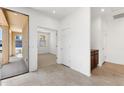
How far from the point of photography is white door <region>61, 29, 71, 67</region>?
423 cm

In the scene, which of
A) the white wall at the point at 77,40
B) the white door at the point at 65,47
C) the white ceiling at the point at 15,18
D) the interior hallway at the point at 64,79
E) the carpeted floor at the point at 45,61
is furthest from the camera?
the carpeted floor at the point at 45,61

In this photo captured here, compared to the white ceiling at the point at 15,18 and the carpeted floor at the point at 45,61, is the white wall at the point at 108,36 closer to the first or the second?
the carpeted floor at the point at 45,61

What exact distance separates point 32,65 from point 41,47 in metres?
5.66

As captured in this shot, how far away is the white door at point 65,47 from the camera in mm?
4230

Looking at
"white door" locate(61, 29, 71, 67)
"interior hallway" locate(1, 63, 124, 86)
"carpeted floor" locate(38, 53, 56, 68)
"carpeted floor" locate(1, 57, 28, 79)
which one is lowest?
"interior hallway" locate(1, 63, 124, 86)

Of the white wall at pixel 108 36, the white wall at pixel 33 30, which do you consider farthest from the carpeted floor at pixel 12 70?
the white wall at pixel 108 36

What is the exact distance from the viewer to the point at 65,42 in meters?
4.48

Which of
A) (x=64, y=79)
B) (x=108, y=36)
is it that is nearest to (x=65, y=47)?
(x=64, y=79)

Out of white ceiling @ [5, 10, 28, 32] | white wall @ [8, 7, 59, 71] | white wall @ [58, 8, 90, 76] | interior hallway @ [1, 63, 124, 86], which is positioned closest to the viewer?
interior hallway @ [1, 63, 124, 86]

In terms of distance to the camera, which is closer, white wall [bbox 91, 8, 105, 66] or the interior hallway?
the interior hallway

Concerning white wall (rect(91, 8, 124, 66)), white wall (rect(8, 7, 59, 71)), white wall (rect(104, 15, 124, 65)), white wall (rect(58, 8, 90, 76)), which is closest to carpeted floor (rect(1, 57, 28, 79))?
white wall (rect(8, 7, 59, 71))

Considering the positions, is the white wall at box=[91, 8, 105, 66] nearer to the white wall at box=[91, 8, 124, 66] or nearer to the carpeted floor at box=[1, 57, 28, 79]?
the white wall at box=[91, 8, 124, 66]

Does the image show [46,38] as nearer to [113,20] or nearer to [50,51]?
[50,51]

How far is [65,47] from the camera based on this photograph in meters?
4.50
